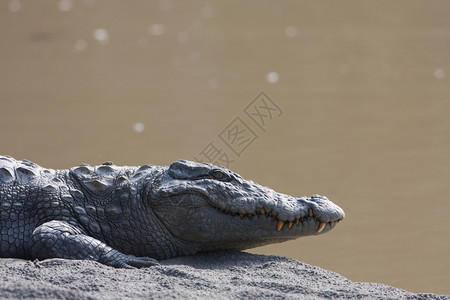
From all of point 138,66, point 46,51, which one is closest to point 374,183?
point 138,66

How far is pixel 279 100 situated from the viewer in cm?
994

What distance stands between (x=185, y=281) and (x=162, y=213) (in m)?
0.66

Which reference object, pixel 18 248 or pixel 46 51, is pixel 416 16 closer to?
pixel 46 51

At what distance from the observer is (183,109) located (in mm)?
9758

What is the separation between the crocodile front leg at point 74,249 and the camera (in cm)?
354

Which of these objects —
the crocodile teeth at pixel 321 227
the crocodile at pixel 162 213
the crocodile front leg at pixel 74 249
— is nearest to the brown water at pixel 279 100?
the crocodile teeth at pixel 321 227

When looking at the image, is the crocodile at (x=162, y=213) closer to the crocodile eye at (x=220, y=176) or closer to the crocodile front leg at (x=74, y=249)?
the crocodile eye at (x=220, y=176)

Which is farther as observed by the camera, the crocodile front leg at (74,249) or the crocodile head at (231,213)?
the crocodile head at (231,213)

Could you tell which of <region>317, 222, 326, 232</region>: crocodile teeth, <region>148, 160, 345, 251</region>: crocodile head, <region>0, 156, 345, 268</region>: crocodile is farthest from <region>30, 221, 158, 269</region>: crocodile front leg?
<region>317, 222, 326, 232</region>: crocodile teeth

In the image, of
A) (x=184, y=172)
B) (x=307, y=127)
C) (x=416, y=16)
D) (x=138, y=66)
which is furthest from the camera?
(x=416, y=16)

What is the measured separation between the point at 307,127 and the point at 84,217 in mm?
5526

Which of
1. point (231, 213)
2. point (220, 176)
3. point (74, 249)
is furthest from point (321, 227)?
point (74, 249)

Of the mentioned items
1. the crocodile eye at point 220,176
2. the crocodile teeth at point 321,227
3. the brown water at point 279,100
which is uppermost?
the brown water at point 279,100

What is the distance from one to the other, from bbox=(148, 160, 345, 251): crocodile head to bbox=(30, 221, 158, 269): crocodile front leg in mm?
325
